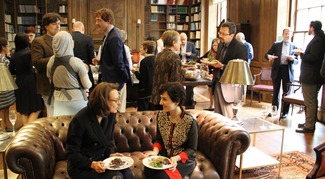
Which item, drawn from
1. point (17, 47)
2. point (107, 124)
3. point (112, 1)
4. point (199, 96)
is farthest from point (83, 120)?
point (112, 1)

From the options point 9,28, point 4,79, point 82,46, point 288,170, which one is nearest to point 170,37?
point 82,46

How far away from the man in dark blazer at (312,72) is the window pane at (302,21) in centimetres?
196

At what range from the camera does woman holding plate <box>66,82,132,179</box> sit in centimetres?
206

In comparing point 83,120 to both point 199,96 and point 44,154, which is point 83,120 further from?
point 199,96

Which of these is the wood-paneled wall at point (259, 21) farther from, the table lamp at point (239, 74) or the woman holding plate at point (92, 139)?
the woman holding plate at point (92, 139)

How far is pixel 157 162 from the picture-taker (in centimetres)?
216

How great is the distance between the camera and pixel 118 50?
3.39 m

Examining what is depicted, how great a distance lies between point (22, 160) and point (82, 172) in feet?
1.52

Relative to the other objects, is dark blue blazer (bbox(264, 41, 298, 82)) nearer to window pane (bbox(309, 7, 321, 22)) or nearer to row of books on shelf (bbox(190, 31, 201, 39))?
window pane (bbox(309, 7, 321, 22))

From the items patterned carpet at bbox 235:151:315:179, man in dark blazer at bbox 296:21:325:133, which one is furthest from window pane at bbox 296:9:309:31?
patterned carpet at bbox 235:151:315:179

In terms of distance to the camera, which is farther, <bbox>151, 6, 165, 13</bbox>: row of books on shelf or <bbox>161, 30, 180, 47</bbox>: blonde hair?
<bbox>151, 6, 165, 13</bbox>: row of books on shelf

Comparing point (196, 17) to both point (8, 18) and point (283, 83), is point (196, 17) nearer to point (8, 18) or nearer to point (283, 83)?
point (283, 83)

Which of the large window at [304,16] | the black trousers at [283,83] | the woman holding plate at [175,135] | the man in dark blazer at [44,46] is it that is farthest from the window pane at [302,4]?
the man in dark blazer at [44,46]

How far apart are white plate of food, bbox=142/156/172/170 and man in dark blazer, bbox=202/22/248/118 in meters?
1.70
